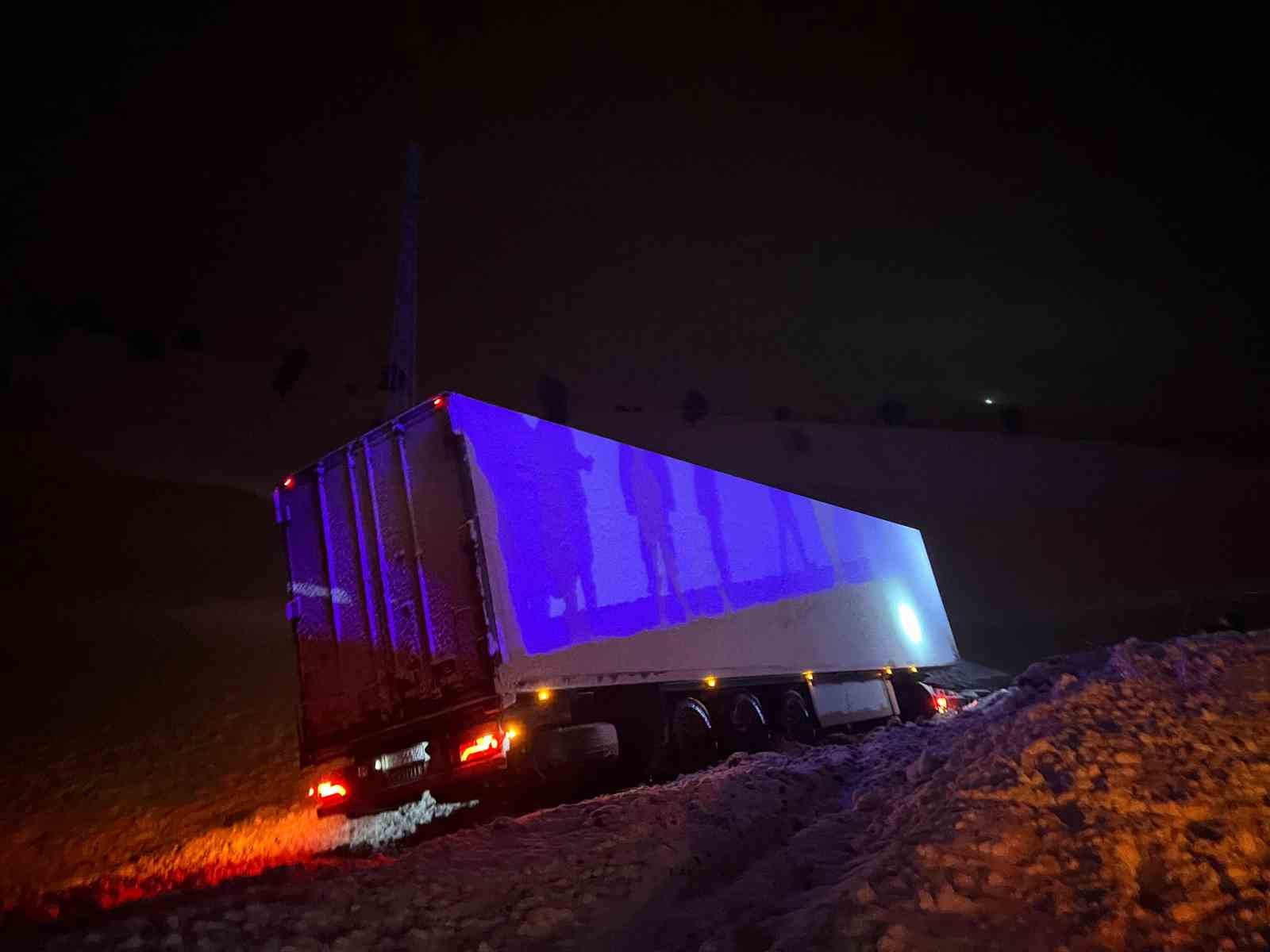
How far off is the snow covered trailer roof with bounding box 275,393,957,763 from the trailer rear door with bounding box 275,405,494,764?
0.02 metres

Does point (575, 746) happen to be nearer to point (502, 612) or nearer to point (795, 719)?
point (502, 612)

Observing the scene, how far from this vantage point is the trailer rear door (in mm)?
6520

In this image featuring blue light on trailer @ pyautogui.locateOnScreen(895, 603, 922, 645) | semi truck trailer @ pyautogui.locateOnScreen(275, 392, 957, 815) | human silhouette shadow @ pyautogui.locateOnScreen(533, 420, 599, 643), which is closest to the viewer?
semi truck trailer @ pyautogui.locateOnScreen(275, 392, 957, 815)

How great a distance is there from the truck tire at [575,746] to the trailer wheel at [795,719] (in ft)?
13.6

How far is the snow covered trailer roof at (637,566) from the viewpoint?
6660mm

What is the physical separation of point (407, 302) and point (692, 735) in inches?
866

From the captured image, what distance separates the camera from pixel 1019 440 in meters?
59.0

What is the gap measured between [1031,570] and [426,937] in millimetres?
37162

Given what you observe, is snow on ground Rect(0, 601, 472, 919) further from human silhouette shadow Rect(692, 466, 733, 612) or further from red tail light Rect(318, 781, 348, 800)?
human silhouette shadow Rect(692, 466, 733, 612)

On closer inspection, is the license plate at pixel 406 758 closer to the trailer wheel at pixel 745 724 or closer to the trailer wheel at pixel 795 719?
the trailer wheel at pixel 745 724

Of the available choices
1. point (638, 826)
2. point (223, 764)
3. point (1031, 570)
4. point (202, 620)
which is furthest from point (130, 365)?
point (638, 826)

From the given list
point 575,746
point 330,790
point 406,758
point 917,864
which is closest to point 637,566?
point 575,746

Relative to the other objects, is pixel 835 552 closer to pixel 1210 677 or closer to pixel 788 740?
pixel 788 740

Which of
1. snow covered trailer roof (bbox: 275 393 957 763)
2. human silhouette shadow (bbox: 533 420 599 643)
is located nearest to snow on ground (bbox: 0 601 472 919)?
snow covered trailer roof (bbox: 275 393 957 763)
